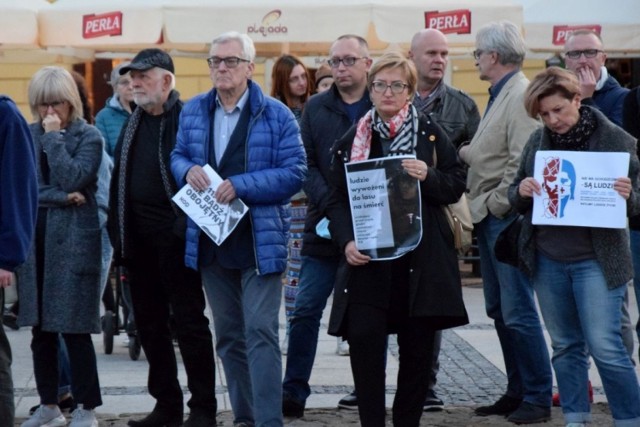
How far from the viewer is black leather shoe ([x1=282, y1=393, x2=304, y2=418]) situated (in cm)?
714

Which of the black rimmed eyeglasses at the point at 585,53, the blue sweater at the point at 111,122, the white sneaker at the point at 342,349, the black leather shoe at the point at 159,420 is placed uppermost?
the black rimmed eyeglasses at the point at 585,53

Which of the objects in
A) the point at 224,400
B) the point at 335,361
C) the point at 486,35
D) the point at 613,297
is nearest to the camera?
the point at 613,297

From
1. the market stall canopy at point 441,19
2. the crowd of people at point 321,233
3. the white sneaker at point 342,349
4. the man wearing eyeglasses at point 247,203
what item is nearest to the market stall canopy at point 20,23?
the market stall canopy at point 441,19

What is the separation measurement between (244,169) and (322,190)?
1.81 ft

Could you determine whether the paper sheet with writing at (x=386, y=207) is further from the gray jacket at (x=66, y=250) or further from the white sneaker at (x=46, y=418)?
the white sneaker at (x=46, y=418)

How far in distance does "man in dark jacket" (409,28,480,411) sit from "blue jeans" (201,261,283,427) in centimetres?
112

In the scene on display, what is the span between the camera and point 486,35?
23.1 feet

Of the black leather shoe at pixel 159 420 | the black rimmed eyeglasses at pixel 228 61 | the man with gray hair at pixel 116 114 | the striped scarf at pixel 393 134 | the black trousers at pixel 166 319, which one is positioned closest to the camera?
the striped scarf at pixel 393 134

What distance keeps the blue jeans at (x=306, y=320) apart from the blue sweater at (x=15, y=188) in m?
1.95

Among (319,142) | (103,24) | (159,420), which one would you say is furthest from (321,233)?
(103,24)

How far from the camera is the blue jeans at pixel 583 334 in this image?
6.14 m

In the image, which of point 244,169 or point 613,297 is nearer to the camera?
point 613,297

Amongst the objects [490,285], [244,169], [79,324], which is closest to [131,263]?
[79,324]

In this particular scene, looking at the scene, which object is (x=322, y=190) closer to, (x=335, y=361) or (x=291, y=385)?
(x=291, y=385)
